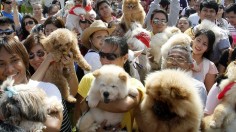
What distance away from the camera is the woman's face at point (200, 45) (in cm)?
476

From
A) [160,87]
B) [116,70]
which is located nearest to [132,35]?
[116,70]

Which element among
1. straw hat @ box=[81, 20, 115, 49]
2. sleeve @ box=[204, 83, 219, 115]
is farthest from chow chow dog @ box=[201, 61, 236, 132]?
straw hat @ box=[81, 20, 115, 49]

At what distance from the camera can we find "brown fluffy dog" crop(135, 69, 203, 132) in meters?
2.74

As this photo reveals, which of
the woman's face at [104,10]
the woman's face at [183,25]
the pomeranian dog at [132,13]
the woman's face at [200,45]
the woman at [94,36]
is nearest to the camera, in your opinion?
the woman's face at [200,45]

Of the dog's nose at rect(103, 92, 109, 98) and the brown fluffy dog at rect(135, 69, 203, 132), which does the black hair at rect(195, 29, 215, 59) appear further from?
the dog's nose at rect(103, 92, 109, 98)

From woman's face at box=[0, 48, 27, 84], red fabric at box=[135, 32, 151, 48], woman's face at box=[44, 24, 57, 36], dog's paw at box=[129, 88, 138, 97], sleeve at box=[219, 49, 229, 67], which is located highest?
woman's face at box=[0, 48, 27, 84]

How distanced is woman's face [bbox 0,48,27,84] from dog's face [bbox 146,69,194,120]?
3.66 feet

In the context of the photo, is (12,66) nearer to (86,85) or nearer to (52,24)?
(86,85)

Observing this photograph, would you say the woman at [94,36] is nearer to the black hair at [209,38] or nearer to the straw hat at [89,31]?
the straw hat at [89,31]

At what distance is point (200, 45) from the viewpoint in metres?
4.79

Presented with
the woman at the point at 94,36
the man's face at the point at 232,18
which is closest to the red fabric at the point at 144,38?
the woman at the point at 94,36

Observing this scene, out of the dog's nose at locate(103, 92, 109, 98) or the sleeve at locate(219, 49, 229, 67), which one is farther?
the sleeve at locate(219, 49, 229, 67)

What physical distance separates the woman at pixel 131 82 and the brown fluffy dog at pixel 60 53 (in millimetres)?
182

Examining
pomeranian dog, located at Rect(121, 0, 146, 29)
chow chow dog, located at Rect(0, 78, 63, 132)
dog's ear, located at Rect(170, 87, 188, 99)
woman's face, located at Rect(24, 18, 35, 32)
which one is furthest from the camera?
woman's face, located at Rect(24, 18, 35, 32)
